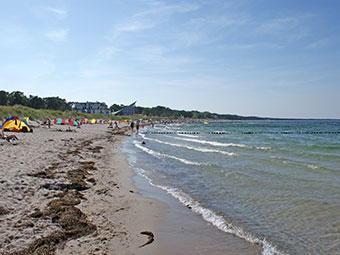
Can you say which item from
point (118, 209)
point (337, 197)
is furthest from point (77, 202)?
point (337, 197)

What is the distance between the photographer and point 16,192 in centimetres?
683

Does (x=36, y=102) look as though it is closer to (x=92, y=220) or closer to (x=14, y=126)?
(x=14, y=126)

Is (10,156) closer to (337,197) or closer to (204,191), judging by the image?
(204,191)

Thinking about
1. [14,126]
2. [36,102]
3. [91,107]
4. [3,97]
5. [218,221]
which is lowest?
[218,221]

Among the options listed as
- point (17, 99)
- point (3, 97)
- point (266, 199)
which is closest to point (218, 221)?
point (266, 199)

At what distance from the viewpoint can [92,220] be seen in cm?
580

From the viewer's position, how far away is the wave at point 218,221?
16.5 feet

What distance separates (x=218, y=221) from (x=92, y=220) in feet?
10.3

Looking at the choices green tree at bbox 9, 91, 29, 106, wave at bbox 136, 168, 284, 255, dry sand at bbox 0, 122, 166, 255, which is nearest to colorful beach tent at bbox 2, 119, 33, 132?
dry sand at bbox 0, 122, 166, 255

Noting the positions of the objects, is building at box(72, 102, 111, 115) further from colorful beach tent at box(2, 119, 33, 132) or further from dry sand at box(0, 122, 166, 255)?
dry sand at box(0, 122, 166, 255)

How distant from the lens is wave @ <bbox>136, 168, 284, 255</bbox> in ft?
16.5

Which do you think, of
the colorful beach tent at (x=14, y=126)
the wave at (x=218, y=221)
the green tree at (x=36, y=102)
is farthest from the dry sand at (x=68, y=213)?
the green tree at (x=36, y=102)

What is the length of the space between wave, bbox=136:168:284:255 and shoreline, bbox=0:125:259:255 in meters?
0.20

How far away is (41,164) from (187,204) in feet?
22.4
